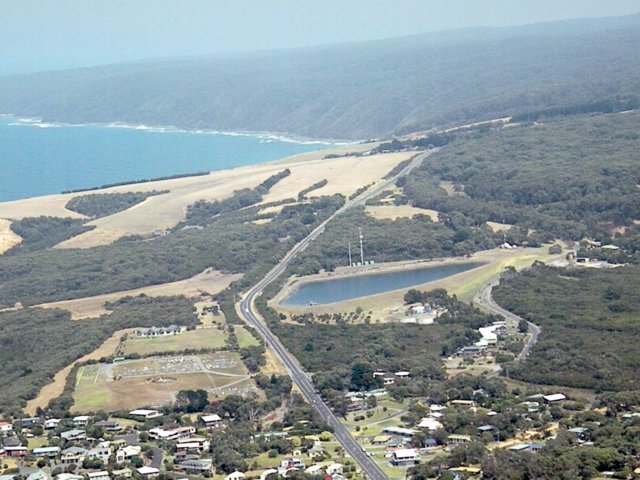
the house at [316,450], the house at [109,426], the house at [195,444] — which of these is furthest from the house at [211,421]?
the house at [316,450]

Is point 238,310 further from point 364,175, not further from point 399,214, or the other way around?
point 364,175

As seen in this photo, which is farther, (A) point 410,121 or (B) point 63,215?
(A) point 410,121

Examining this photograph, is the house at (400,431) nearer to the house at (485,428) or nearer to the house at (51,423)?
the house at (485,428)

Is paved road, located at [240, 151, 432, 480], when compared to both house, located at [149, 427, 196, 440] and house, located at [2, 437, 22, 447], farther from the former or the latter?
house, located at [2, 437, 22, 447]

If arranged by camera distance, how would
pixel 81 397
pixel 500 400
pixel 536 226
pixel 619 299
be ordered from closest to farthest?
pixel 500 400 → pixel 81 397 → pixel 619 299 → pixel 536 226

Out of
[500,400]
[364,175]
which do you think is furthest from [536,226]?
[500,400]

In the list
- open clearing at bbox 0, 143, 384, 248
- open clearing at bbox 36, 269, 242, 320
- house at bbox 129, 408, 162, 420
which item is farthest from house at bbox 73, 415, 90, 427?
open clearing at bbox 0, 143, 384, 248

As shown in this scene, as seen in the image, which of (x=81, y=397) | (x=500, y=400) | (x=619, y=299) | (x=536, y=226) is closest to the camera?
(x=500, y=400)
